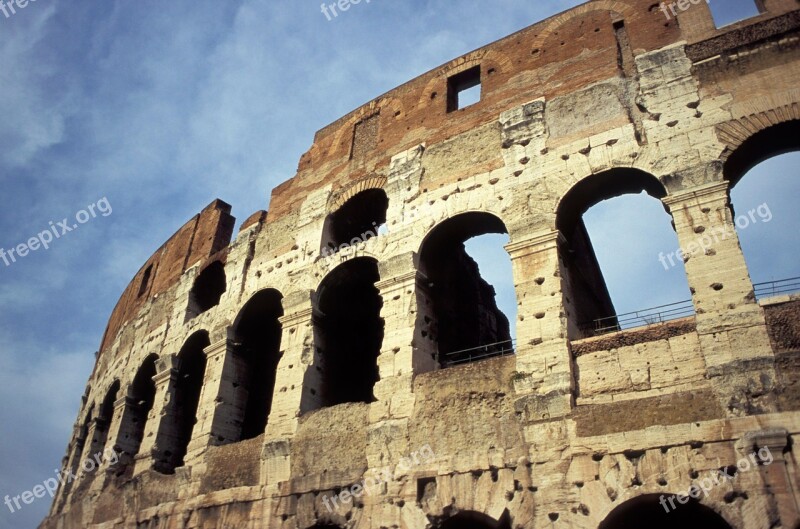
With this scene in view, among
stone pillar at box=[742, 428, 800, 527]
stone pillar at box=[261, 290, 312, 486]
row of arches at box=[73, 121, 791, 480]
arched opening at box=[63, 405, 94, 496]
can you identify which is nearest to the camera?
stone pillar at box=[742, 428, 800, 527]

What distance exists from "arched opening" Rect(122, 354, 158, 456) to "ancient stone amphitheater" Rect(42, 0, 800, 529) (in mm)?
261

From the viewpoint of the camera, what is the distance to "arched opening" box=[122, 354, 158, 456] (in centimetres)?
1407

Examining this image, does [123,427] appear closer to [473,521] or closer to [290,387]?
[290,387]

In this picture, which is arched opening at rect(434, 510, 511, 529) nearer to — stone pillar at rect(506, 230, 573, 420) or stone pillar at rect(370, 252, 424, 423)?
stone pillar at rect(506, 230, 573, 420)

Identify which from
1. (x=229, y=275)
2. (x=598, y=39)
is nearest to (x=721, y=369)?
(x=598, y=39)

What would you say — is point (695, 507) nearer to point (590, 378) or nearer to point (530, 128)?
point (590, 378)

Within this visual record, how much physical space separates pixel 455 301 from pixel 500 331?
2.53 m

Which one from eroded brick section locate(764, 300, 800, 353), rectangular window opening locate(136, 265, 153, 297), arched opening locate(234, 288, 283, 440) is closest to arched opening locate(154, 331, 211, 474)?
arched opening locate(234, 288, 283, 440)

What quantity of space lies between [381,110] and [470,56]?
6.55 ft

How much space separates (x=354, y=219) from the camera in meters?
11.9

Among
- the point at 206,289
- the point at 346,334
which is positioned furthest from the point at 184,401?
the point at 346,334

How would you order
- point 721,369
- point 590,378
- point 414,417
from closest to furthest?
1. point 721,369
2. point 590,378
3. point 414,417

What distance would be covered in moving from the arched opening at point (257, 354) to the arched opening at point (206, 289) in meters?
1.94

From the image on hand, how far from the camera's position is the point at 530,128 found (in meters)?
9.59
